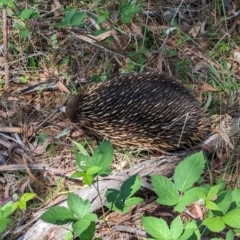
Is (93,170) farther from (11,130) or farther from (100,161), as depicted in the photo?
(11,130)

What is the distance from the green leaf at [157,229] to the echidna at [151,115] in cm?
125

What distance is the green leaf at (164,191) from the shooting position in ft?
5.73

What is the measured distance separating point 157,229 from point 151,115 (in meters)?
1.35

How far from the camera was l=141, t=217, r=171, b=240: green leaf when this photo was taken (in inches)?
66.0

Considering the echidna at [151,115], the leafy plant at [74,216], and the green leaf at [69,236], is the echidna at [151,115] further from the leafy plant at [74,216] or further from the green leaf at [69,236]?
the leafy plant at [74,216]

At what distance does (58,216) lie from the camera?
172 centimetres

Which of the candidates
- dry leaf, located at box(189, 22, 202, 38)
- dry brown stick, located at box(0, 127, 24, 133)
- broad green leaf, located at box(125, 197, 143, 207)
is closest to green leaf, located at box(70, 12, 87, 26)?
dry brown stick, located at box(0, 127, 24, 133)

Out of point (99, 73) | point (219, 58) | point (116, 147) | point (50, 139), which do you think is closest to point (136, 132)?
point (116, 147)

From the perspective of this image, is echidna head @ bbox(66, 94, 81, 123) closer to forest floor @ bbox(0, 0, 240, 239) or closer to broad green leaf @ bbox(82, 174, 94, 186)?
forest floor @ bbox(0, 0, 240, 239)

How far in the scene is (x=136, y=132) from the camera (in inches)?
119

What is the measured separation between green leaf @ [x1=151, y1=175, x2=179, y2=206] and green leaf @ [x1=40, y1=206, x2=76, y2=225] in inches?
12.0

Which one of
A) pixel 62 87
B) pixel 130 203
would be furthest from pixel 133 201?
pixel 62 87

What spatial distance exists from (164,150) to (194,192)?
123 centimetres

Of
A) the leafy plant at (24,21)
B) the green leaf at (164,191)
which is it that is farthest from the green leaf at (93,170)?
the leafy plant at (24,21)
